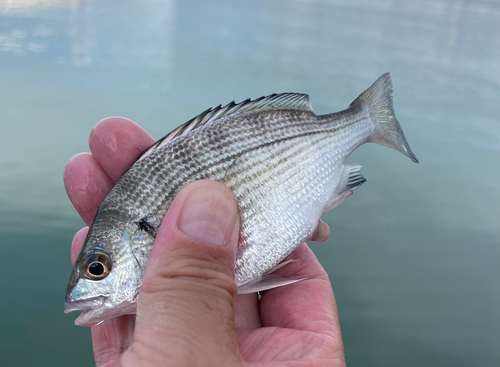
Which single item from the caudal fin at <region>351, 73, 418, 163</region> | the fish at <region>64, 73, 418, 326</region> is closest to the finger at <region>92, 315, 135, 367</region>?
the fish at <region>64, 73, 418, 326</region>

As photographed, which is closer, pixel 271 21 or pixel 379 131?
pixel 379 131

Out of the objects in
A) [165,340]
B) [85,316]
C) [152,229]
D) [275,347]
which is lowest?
[275,347]

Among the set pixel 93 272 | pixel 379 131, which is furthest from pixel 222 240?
pixel 379 131

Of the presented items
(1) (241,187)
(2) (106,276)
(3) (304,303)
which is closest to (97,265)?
(2) (106,276)

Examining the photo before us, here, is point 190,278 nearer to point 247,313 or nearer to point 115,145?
point 247,313

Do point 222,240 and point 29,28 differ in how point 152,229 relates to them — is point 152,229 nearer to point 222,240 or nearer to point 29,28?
point 222,240

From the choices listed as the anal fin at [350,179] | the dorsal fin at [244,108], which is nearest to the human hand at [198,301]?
the dorsal fin at [244,108]

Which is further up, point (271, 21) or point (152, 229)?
point (271, 21)

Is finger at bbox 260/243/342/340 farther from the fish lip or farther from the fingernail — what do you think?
the fish lip
